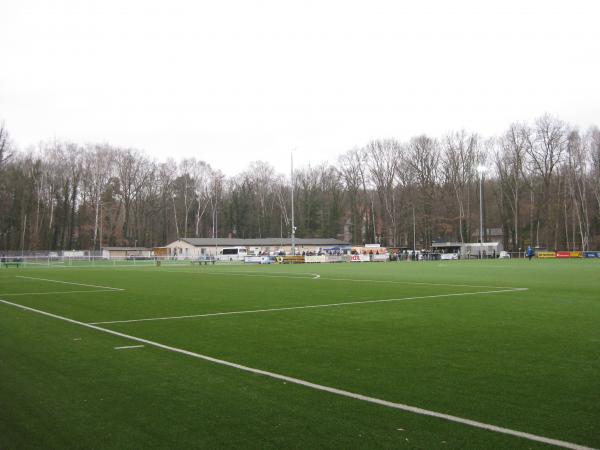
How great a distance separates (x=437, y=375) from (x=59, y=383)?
4770mm

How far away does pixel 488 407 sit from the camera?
556cm

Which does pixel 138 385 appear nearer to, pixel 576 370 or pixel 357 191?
pixel 576 370

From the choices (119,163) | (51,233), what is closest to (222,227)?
(119,163)

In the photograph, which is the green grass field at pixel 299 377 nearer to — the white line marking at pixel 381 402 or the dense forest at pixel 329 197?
the white line marking at pixel 381 402

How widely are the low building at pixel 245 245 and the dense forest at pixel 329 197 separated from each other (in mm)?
8913

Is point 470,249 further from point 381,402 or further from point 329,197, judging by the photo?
point 381,402

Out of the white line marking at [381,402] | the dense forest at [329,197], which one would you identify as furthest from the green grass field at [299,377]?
the dense forest at [329,197]

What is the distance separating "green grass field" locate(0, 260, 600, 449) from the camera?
4898mm

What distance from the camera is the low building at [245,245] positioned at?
87125mm

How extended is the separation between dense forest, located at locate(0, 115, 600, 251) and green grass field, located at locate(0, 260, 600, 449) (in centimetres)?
6650

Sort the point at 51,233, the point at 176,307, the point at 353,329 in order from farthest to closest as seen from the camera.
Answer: the point at 51,233, the point at 176,307, the point at 353,329

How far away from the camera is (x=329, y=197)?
105312mm

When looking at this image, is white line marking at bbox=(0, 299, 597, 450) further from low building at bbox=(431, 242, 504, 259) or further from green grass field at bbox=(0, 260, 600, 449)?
low building at bbox=(431, 242, 504, 259)

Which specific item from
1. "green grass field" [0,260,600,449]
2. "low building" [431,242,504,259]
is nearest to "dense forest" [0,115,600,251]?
"low building" [431,242,504,259]
